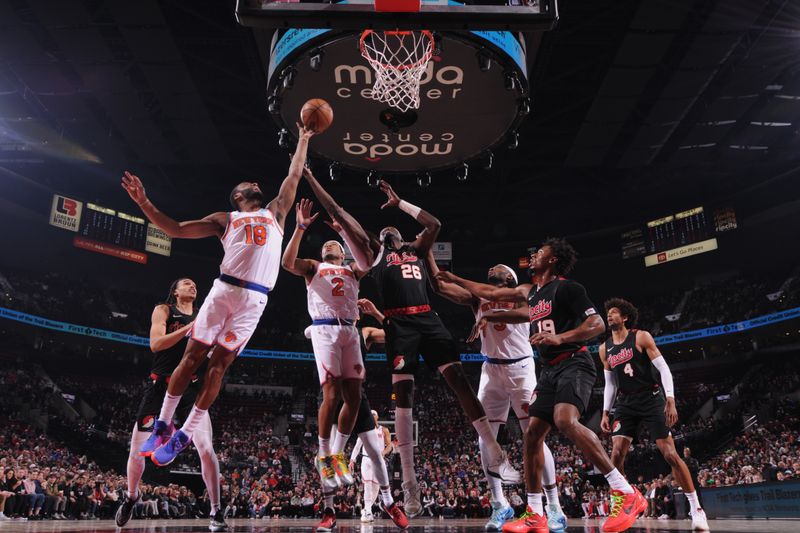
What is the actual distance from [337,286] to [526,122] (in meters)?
14.1

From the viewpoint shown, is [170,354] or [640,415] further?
[640,415]

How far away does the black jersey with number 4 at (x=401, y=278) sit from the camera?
6141mm

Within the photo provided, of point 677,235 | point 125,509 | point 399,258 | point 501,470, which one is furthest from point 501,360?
point 677,235

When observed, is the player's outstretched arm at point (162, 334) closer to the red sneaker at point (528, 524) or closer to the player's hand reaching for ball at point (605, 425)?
the red sneaker at point (528, 524)

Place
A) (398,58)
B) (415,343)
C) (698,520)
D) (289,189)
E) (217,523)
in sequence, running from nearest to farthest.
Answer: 1. (289,189)
2. (217,523)
3. (415,343)
4. (698,520)
5. (398,58)

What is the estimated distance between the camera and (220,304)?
4.91m

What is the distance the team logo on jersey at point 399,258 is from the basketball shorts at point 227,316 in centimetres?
164

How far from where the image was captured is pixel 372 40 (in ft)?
26.2

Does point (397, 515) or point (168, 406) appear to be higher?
point (168, 406)

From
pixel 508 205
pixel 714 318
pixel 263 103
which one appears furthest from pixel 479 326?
pixel 714 318

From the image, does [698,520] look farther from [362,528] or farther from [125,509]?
[125,509]

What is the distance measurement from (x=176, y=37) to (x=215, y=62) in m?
1.22

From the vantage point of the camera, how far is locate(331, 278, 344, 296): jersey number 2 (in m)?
5.82

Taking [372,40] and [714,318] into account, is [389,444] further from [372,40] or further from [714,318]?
[714,318]
